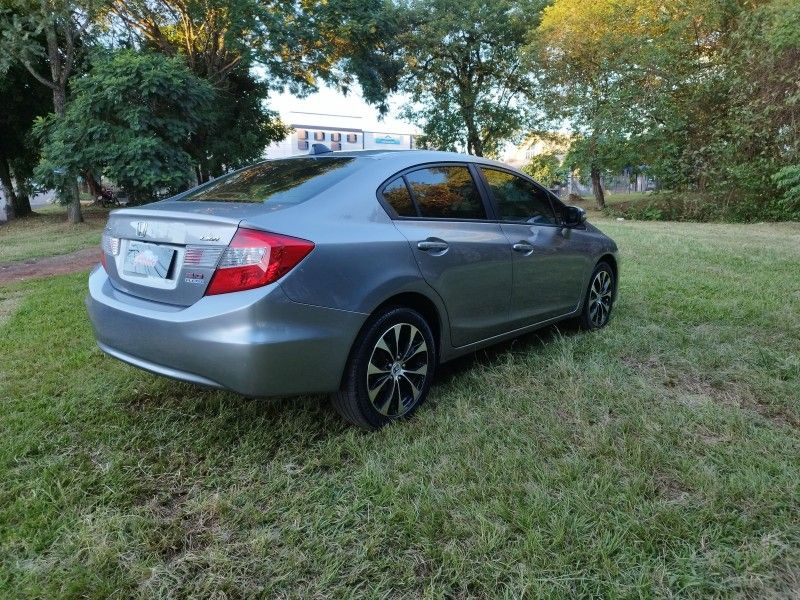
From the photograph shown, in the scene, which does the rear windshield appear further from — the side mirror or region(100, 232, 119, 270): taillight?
the side mirror

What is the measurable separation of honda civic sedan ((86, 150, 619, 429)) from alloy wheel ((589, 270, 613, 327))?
42.2 inches

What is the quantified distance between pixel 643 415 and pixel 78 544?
2.57 m

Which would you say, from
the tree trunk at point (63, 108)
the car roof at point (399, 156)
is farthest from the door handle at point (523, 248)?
the tree trunk at point (63, 108)

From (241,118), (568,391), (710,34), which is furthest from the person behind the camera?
(241,118)

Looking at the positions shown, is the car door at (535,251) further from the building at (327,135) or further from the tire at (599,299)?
the building at (327,135)

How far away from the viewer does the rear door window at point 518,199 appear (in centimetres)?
368

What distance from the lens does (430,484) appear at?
7.47ft

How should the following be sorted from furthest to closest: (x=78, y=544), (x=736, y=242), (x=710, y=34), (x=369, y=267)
Answer: (x=710, y=34)
(x=736, y=242)
(x=369, y=267)
(x=78, y=544)

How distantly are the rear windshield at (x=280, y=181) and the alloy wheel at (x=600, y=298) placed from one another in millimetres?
2470

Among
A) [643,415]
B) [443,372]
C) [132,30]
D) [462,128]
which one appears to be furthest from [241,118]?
[643,415]

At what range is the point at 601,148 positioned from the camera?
749 inches

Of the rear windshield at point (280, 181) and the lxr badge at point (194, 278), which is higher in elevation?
the rear windshield at point (280, 181)

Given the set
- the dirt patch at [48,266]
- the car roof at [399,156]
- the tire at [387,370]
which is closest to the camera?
the tire at [387,370]

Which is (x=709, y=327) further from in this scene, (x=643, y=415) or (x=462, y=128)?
(x=462, y=128)
